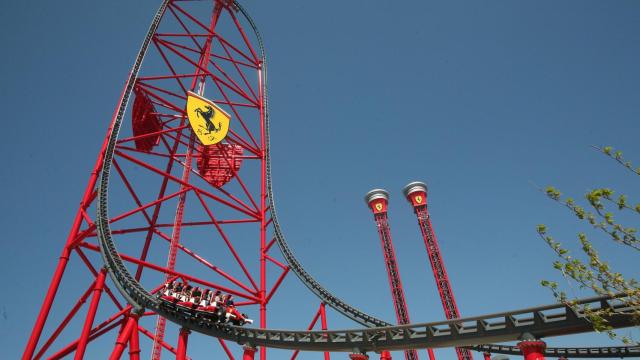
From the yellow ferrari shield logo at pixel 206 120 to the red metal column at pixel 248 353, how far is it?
660cm

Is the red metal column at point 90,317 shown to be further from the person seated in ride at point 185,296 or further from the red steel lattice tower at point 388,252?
the red steel lattice tower at point 388,252

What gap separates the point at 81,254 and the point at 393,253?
3218cm

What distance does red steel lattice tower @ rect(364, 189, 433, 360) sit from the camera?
3662 centimetres

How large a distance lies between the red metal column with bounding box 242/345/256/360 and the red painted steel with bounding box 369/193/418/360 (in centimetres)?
2639

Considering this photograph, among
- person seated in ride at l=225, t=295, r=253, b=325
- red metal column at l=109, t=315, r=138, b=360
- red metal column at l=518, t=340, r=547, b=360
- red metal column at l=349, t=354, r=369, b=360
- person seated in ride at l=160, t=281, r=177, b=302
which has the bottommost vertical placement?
red metal column at l=518, t=340, r=547, b=360

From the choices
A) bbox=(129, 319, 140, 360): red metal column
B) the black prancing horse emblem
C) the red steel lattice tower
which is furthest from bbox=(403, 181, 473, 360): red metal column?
bbox=(129, 319, 140, 360): red metal column

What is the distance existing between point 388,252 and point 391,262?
111 centimetres

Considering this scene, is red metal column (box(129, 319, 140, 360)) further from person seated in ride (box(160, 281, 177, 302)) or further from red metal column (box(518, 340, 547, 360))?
red metal column (box(518, 340, 547, 360))

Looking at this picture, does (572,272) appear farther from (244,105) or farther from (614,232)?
(244,105)

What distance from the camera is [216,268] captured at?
44.0 ft

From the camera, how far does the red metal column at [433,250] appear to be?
115ft

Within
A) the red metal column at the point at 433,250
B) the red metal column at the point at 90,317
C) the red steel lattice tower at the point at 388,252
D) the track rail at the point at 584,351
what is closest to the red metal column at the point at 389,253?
the red steel lattice tower at the point at 388,252

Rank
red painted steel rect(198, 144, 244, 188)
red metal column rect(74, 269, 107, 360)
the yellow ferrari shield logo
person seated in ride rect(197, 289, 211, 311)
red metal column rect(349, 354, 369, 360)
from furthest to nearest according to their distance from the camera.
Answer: red painted steel rect(198, 144, 244, 188) → the yellow ferrari shield logo → red metal column rect(349, 354, 369, 360) → person seated in ride rect(197, 289, 211, 311) → red metal column rect(74, 269, 107, 360)

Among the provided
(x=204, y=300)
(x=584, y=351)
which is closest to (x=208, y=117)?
(x=204, y=300)
